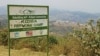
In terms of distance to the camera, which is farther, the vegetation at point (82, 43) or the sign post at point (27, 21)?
the vegetation at point (82, 43)

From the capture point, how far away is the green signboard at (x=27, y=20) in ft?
38.2

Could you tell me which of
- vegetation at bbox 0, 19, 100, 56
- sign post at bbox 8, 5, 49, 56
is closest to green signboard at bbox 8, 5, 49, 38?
sign post at bbox 8, 5, 49, 56

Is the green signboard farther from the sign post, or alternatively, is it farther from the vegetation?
the vegetation

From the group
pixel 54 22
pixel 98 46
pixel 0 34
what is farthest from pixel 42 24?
pixel 54 22

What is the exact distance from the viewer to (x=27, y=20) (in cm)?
1212

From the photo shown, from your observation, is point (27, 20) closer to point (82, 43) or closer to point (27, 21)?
point (27, 21)

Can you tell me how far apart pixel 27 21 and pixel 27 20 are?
3 cm

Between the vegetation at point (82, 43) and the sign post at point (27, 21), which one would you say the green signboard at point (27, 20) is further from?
the vegetation at point (82, 43)

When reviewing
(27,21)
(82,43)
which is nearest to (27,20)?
(27,21)

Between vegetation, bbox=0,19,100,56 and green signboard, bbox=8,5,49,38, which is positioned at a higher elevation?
green signboard, bbox=8,5,49,38

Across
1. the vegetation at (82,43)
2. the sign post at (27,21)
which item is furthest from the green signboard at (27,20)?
the vegetation at (82,43)

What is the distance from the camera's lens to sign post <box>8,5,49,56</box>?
458 inches

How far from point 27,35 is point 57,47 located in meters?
3.21

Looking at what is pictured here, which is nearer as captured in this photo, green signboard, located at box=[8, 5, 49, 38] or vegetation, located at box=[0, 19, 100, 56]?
green signboard, located at box=[8, 5, 49, 38]
